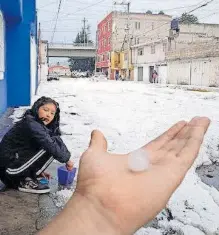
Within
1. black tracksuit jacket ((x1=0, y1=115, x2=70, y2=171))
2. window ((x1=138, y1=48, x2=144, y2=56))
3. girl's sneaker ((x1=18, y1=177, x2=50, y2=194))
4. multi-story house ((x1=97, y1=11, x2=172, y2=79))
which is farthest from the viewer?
multi-story house ((x1=97, y1=11, x2=172, y2=79))

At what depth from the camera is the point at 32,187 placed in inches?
145

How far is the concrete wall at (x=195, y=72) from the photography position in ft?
→ 89.1

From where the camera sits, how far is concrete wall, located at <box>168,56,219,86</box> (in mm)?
27158

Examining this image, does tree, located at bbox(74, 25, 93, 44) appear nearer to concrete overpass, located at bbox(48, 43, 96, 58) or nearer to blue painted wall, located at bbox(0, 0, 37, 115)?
concrete overpass, located at bbox(48, 43, 96, 58)

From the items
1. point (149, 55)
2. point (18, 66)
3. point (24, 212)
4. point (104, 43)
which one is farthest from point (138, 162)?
point (104, 43)

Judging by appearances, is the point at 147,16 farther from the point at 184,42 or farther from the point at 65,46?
the point at 184,42

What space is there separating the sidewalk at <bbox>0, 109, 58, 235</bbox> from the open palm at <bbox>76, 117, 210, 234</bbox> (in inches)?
60.0

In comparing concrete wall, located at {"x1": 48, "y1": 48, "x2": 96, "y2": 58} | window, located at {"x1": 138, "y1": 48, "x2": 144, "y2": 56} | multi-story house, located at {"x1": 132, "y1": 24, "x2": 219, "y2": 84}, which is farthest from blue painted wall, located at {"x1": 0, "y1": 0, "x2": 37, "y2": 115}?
concrete wall, located at {"x1": 48, "y1": 48, "x2": 96, "y2": 58}

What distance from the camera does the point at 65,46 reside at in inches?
2557

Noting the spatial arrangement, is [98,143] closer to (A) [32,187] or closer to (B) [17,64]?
(A) [32,187]

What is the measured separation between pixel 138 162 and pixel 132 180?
0.11m

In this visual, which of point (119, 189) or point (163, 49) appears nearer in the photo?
point (119, 189)

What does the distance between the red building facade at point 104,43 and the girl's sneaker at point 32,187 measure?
2308 inches

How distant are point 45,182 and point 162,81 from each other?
34.8 metres
